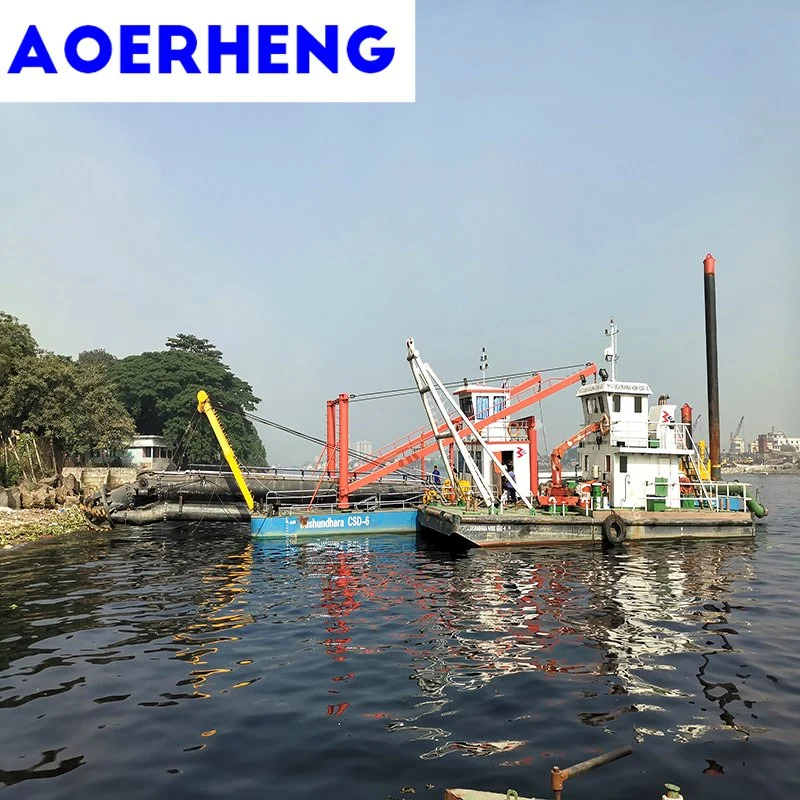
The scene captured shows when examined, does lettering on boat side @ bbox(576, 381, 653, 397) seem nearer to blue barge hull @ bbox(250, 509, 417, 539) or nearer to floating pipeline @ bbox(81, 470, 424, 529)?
blue barge hull @ bbox(250, 509, 417, 539)

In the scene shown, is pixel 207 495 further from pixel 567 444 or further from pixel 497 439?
pixel 567 444

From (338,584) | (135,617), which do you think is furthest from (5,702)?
(338,584)

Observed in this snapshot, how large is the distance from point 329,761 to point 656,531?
2421 centimetres

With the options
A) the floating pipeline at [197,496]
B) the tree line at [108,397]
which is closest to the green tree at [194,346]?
the tree line at [108,397]

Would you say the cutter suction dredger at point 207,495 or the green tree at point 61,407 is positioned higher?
the green tree at point 61,407

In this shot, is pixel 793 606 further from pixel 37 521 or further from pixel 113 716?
pixel 37 521

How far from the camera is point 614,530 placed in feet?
89.9

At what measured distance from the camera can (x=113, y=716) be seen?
9828 millimetres

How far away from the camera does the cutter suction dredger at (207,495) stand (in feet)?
124

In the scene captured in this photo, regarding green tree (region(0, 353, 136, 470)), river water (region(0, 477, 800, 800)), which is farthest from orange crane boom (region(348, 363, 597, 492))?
green tree (region(0, 353, 136, 470))

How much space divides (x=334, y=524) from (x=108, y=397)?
3163cm

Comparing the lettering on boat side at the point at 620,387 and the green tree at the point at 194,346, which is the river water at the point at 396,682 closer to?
the lettering on boat side at the point at 620,387

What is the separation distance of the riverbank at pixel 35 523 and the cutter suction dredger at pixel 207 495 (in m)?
1.06

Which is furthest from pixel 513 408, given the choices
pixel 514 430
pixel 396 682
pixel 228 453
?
pixel 396 682
